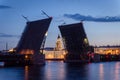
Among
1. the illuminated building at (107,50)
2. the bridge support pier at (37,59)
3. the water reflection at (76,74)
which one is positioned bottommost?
the water reflection at (76,74)

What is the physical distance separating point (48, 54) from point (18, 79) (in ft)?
381

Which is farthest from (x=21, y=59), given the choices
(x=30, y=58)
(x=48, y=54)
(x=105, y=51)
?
(x=105, y=51)

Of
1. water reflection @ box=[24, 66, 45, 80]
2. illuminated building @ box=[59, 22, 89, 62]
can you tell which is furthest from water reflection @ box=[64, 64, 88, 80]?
illuminated building @ box=[59, 22, 89, 62]

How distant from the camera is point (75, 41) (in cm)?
10225

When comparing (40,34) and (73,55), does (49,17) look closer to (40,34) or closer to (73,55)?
(40,34)

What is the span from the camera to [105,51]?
Result: 17912 cm

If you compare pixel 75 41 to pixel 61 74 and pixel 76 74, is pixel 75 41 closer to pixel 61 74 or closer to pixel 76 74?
pixel 61 74

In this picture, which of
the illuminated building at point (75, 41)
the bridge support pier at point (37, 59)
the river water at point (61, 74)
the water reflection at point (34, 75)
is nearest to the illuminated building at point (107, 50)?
Answer: the illuminated building at point (75, 41)

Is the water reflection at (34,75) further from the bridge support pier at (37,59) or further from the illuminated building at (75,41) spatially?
the illuminated building at (75,41)

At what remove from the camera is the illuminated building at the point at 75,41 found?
96938 millimetres

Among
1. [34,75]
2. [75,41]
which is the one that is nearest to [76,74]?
[34,75]

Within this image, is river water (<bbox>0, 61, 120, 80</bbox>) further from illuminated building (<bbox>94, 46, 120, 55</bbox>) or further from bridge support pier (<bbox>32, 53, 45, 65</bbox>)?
illuminated building (<bbox>94, 46, 120, 55</bbox>)

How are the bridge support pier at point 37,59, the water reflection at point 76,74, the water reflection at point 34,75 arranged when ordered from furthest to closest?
the bridge support pier at point 37,59 < the water reflection at point 76,74 < the water reflection at point 34,75

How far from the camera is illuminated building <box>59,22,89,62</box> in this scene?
96938mm
